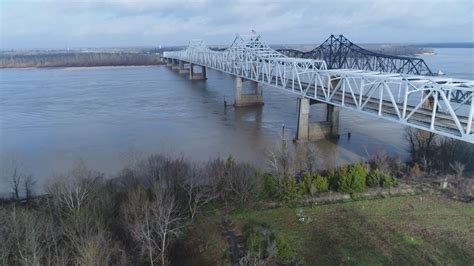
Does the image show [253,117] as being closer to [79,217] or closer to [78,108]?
[78,108]

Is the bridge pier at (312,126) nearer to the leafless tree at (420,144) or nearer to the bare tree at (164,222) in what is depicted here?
the leafless tree at (420,144)

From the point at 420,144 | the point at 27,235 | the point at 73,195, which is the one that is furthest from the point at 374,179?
the point at 27,235

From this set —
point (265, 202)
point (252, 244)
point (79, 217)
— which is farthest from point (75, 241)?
point (265, 202)

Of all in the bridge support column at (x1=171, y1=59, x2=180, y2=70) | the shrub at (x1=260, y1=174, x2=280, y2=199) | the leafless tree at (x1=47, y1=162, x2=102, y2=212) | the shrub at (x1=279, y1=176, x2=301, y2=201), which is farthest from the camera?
the bridge support column at (x1=171, y1=59, x2=180, y2=70)

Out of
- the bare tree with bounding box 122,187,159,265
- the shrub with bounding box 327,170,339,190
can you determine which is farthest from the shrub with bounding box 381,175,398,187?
the bare tree with bounding box 122,187,159,265

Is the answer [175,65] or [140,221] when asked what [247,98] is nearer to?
[140,221]

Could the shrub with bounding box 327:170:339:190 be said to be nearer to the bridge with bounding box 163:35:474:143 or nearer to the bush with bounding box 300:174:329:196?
the bush with bounding box 300:174:329:196
